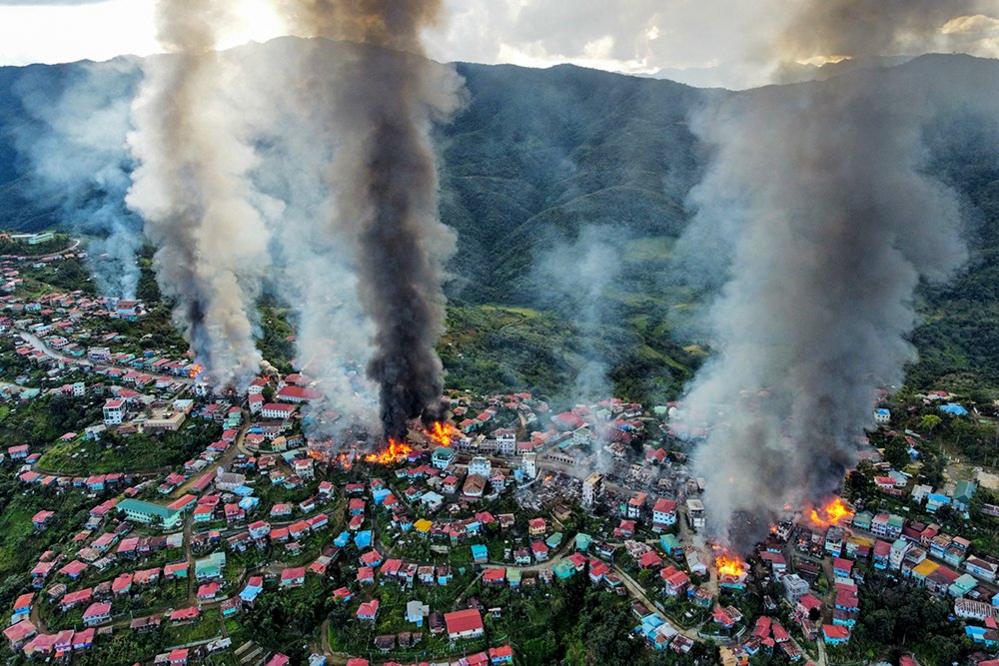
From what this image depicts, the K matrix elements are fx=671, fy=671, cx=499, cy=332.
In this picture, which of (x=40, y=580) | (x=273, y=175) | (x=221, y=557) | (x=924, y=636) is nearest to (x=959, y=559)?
(x=924, y=636)

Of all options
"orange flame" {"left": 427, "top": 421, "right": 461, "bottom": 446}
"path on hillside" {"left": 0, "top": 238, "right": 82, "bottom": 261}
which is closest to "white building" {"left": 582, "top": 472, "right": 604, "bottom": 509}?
"orange flame" {"left": 427, "top": 421, "right": 461, "bottom": 446}

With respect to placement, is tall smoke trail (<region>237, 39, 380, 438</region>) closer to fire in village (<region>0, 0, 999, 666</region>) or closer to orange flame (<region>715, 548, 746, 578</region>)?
fire in village (<region>0, 0, 999, 666</region>)

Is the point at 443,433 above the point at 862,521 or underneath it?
underneath

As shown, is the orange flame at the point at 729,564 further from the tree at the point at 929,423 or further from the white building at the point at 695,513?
the tree at the point at 929,423

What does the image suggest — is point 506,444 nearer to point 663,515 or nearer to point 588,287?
point 663,515

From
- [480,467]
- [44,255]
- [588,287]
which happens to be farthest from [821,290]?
[44,255]

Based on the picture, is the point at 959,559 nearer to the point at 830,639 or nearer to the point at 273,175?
the point at 830,639
